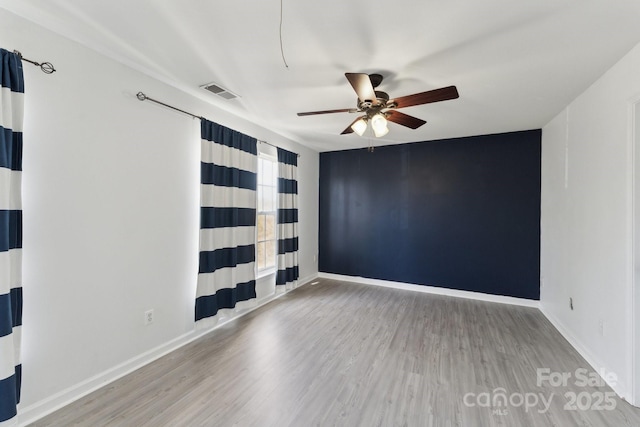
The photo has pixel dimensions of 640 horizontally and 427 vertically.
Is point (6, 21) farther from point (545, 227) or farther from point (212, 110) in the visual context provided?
point (545, 227)

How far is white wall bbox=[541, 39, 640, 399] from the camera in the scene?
1977 millimetres

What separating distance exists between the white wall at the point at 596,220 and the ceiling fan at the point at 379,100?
4.54 ft

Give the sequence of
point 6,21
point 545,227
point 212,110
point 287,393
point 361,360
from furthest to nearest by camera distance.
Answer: point 545,227 → point 212,110 → point 361,360 → point 287,393 → point 6,21

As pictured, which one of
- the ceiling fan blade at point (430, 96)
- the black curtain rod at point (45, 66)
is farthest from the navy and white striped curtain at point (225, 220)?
the ceiling fan blade at point (430, 96)

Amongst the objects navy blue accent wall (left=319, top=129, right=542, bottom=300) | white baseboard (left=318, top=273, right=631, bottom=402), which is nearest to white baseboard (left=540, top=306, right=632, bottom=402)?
white baseboard (left=318, top=273, right=631, bottom=402)

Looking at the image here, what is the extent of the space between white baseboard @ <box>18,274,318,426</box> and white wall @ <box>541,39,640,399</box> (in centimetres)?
362

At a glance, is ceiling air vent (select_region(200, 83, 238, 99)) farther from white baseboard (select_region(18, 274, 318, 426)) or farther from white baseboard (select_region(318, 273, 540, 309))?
white baseboard (select_region(318, 273, 540, 309))

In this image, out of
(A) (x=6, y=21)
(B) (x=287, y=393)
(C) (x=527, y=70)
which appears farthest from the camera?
(C) (x=527, y=70)

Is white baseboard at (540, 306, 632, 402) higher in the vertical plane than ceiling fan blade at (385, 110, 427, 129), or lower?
lower

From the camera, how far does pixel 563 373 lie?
7.40 ft

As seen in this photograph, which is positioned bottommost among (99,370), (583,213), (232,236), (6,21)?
(99,370)

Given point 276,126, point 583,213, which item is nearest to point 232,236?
point 276,126

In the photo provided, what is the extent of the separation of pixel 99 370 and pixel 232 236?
158 centimetres

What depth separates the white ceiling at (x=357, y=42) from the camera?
1562 mm
